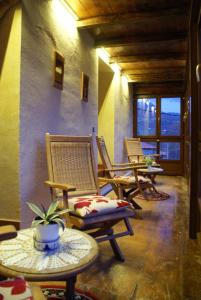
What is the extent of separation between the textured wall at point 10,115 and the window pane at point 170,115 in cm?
558

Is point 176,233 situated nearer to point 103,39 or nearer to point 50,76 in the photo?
point 50,76

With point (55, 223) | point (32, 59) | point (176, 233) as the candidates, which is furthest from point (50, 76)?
point (176, 233)

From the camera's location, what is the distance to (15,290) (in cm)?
Result: 88

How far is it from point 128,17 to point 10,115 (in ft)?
5.98

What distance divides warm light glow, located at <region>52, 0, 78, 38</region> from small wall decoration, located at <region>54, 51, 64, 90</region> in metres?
0.34

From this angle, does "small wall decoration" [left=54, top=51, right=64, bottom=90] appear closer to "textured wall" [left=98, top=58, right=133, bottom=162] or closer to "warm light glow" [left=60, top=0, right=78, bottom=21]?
"warm light glow" [left=60, top=0, right=78, bottom=21]

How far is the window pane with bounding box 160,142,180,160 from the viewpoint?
7.18 metres

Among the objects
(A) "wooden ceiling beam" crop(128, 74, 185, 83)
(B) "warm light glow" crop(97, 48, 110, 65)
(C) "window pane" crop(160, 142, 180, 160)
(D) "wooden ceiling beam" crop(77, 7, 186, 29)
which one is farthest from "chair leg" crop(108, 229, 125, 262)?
(C) "window pane" crop(160, 142, 180, 160)

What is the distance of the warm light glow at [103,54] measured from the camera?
4232 mm

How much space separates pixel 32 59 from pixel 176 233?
7.17 ft

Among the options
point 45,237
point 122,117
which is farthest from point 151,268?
point 122,117

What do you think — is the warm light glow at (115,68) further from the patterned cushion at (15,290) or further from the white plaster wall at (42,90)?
the patterned cushion at (15,290)

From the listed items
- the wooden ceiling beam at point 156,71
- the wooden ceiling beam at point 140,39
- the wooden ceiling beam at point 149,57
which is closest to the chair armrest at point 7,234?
the wooden ceiling beam at point 140,39

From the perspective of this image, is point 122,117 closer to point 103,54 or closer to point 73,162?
point 103,54
